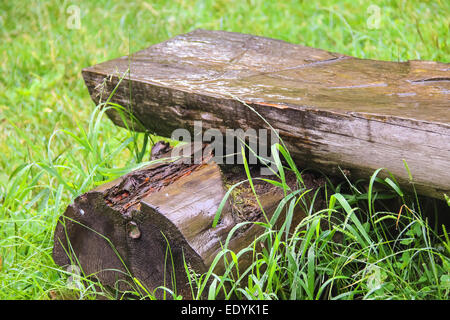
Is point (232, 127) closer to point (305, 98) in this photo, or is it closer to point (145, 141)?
point (305, 98)

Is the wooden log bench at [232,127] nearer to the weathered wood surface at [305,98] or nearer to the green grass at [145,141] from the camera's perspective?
the weathered wood surface at [305,98]

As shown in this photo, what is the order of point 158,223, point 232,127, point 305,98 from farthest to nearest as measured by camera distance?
point 232,127
point 305,98
point 158,223

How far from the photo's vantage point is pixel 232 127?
2.10m

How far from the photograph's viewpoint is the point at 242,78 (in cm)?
229

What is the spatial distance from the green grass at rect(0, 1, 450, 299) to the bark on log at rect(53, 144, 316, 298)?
11 centimetres

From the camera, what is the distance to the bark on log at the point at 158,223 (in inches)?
70.5

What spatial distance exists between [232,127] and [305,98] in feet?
0.99

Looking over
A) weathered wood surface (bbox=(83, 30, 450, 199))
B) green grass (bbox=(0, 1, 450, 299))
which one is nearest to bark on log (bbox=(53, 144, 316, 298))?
green grass (bbox=(0, 1, 450, 299))

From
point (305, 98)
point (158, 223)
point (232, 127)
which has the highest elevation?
point (305, 98)

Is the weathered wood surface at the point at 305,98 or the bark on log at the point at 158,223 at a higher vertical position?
the weathered wood surface at the point at 305,98

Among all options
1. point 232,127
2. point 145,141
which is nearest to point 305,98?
point 232,127

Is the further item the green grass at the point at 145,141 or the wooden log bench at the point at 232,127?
the green grass at the point at 145,141

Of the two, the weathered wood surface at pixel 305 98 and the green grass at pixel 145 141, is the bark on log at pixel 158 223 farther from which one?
the weathered wood surface at pixel 305 98

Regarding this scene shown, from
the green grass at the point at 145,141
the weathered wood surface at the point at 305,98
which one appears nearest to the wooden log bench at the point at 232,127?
the weathered wood surface at the point at 305,98
